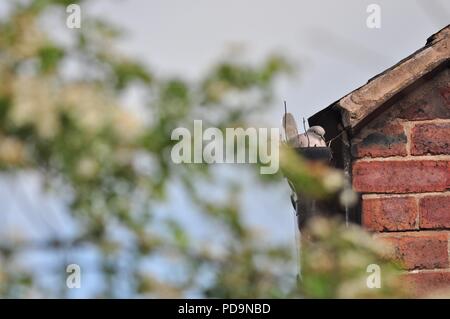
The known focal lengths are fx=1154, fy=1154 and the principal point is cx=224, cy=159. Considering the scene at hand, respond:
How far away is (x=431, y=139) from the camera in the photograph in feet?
11.7

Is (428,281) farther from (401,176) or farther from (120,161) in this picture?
(120,161)

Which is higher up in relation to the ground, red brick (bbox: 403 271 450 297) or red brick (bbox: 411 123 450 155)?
red brick (bbox: 411 123 450 155)

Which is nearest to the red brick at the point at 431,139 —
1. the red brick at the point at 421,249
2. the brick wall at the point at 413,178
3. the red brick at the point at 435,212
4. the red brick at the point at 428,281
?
the brick wall at the point at 413,178

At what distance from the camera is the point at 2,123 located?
2.26 metres

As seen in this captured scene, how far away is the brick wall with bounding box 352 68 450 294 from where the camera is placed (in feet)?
11.3

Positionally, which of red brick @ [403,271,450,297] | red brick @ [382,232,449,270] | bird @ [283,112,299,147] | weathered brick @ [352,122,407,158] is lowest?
red brick @ [403,271,450,297]

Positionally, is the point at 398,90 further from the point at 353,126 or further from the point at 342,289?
the point at 342,289

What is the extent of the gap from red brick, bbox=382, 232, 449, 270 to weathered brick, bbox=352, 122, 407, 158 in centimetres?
27

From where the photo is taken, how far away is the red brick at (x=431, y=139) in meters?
3.55

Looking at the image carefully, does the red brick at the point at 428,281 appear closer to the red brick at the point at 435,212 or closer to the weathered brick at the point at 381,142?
the red brick at the point at 435,212

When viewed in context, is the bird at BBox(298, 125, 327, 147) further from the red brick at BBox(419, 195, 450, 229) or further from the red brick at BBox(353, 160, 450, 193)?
the red brick at BBox(419, 195, 450, 229)

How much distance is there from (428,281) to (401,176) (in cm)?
33

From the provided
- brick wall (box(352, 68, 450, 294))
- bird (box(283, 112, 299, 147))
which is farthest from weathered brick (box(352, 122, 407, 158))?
bird (box(283, 112, 299, 147))

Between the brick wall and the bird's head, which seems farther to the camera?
the bird's head
